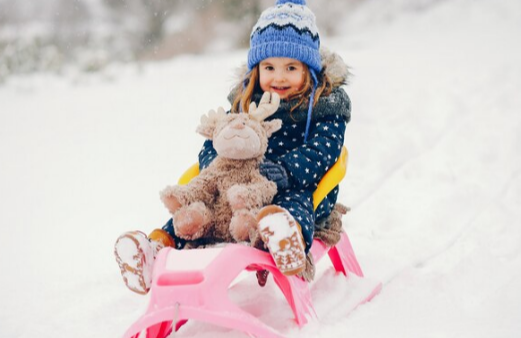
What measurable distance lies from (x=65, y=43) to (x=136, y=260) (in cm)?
749

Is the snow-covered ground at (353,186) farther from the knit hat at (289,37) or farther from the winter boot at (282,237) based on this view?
the knit hat at (289,37)

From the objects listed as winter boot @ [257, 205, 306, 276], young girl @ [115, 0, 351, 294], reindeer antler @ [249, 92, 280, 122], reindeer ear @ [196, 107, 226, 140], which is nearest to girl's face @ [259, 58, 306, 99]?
young girl @ [115, 0, 351, 294]

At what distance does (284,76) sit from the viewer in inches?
92.0

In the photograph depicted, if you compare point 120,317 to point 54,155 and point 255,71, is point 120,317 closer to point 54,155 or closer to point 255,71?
point 255,71

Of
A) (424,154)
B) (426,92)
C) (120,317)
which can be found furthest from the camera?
(426,92)

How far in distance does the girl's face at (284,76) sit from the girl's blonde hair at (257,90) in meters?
0.02

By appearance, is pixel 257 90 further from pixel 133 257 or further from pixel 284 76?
pixel 133 257

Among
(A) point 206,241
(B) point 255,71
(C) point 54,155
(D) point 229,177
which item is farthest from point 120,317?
(C) point 54,155

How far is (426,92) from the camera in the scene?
15.9ft

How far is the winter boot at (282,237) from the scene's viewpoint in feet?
5.50

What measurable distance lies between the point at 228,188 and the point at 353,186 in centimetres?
181

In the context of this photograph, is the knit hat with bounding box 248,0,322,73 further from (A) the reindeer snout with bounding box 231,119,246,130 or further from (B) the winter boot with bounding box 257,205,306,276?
(B) the winter boot with bounding box 257,205,306,276

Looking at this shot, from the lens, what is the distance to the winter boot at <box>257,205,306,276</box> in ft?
5.50

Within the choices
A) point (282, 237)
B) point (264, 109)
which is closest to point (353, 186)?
point (264, 109)
